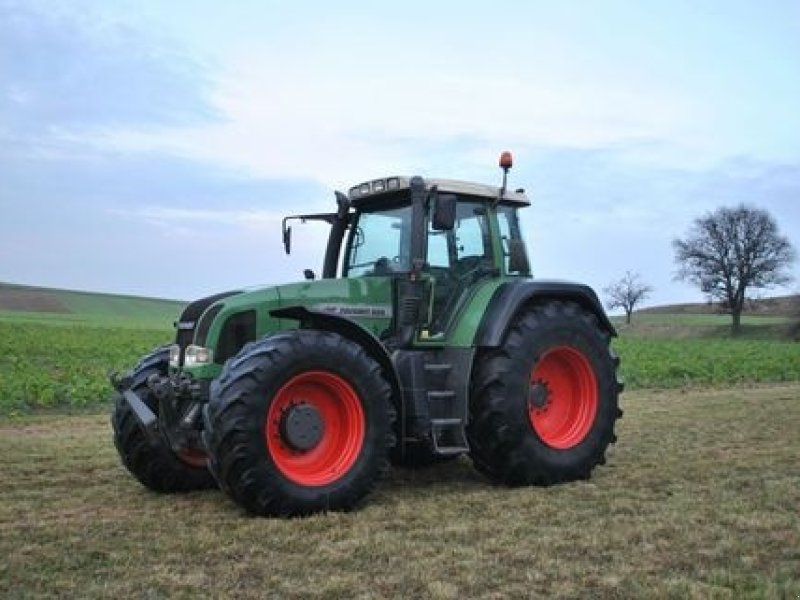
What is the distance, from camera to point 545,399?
7855mm

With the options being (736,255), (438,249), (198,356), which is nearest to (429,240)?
(438,249)

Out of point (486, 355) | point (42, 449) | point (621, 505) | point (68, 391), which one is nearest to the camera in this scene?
point (621, 505)

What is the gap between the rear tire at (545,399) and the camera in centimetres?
731

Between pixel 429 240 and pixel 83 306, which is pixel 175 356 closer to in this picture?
pixel 429 240

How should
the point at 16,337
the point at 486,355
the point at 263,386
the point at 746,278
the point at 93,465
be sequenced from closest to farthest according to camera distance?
1. the point at 263,386
2. the point at 486,355
3. the point at 93,465
4. the point at 16,337
5. the point at 746,278

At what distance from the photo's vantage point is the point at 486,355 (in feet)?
24.4

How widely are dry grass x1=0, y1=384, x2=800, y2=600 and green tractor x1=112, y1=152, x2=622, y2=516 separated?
32cm

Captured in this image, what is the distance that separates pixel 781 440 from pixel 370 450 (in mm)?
5308

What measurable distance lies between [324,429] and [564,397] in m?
2.53

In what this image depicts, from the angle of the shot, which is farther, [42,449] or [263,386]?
[42,449]

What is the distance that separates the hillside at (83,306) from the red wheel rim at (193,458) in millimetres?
52727

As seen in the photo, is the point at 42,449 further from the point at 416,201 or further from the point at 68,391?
the point at 68,391

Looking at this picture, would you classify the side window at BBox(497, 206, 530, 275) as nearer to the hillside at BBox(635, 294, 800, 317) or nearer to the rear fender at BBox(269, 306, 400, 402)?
the rear fender at BBox(269, 306, 400, 402)

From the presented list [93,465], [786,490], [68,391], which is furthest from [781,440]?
[68,391]
